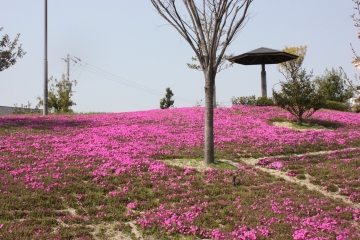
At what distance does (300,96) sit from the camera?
22797mm

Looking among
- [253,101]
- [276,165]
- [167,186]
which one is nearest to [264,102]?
[253,101]

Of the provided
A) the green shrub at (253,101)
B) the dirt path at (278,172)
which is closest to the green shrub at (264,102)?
the green shrub at (253,101)

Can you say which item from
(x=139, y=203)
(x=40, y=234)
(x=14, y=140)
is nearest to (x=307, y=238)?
(x=139, y=203)

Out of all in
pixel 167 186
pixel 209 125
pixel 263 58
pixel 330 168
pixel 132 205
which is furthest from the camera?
pixel 263 58

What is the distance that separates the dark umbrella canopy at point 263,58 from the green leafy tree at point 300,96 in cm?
643

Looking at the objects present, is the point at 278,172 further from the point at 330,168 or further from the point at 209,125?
the point at 209,125

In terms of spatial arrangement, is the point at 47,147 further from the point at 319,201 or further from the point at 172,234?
the point at 319,201

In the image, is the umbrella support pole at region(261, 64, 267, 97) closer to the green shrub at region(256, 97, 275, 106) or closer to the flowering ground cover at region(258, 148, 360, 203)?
the green shrub at region(256, 97, 275, 106)

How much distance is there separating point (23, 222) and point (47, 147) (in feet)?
24.9

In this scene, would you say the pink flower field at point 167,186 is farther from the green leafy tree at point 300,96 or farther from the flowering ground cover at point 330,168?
the green leafy tree at point 300,96

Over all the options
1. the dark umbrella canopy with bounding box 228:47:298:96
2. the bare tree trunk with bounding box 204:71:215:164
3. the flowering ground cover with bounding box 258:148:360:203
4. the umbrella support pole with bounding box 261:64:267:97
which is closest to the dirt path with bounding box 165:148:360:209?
the flowering ground cover with bounding box 258:148:360:203

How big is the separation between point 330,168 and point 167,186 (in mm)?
6473

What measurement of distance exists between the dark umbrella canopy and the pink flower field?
40.1 feet

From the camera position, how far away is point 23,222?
8328 mm
